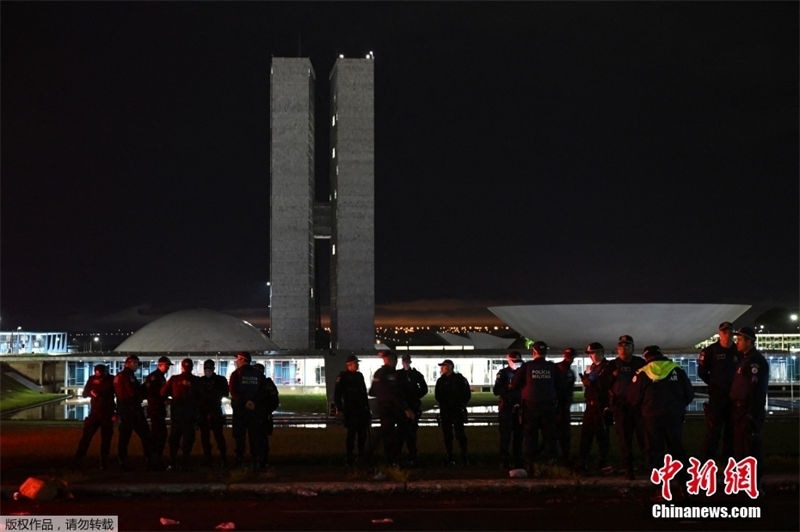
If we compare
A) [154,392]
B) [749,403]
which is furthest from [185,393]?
[749,403]

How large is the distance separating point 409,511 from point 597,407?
3386 mm

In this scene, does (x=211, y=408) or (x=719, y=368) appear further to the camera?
(x=211, y=408)

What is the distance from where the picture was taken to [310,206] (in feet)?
192

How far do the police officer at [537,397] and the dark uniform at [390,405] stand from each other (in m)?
1.55

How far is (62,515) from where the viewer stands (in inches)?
328

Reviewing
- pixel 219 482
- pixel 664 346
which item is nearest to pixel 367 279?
pixel 664 346

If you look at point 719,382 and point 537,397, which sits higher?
point 719,382

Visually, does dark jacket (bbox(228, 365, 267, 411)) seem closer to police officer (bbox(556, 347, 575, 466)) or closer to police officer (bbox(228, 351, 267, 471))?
police officer (bbox(228, 351, 267, 471))

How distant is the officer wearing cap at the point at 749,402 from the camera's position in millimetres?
9273

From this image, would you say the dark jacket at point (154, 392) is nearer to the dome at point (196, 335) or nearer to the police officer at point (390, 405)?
the police officer at point (390, 405)

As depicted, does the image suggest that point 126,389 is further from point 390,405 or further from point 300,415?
point 300,415

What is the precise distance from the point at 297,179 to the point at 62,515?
165ft

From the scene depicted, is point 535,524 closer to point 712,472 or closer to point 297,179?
point 712,472

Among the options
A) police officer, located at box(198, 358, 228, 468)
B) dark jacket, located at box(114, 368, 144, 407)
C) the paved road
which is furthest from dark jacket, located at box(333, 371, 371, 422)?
dark jacket, located at box(114, 368, 144, 407)
